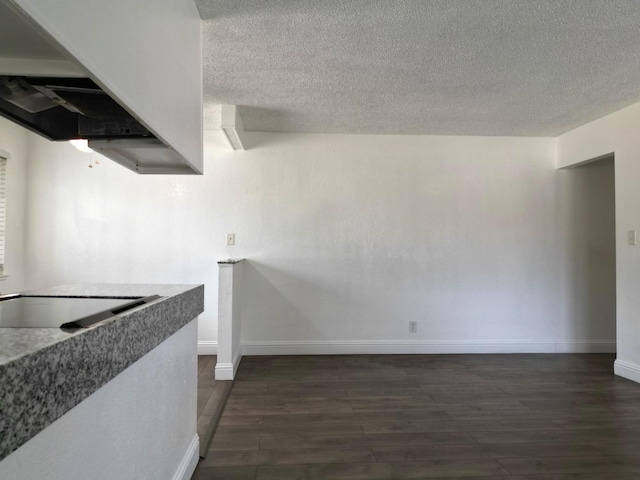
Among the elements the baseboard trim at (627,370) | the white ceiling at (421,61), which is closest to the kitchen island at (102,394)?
the white ceiling at (421,61)

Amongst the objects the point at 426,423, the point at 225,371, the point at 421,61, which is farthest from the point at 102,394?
the point at 421,61

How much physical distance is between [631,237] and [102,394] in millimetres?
3864

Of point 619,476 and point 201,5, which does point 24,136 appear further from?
point 619,476

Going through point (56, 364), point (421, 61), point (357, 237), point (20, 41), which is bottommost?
point (56, 364)

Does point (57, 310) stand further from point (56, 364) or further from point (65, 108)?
point (65, 108)

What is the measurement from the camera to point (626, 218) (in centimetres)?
309

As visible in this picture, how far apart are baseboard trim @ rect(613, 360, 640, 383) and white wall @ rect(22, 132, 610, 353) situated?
0.67 metres

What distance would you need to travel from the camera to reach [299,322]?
3.67 m

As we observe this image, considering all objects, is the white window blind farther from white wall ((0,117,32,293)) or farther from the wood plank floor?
the wood plank floor

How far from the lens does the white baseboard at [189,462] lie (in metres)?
1.55

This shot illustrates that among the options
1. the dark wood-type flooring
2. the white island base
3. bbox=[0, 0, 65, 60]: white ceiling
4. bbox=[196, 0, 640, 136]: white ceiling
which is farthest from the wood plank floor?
bbox=[196, 0, 640, 136]: white ceiling

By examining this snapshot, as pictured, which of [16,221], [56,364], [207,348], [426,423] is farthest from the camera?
[207,348]

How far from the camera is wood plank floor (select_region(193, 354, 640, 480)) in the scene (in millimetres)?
1784

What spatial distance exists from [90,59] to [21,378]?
666 mm
